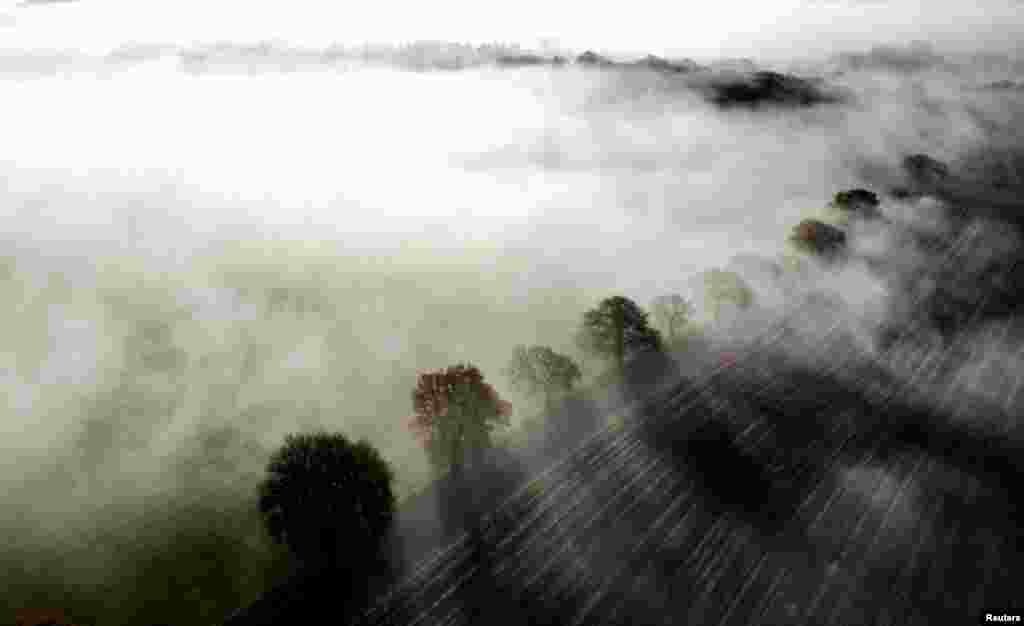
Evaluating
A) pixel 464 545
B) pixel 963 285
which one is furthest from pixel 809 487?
pixel 963 285

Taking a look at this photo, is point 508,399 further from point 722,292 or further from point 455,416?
point 722,292

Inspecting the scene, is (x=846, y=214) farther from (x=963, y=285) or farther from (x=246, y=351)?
(x=246, y=351)

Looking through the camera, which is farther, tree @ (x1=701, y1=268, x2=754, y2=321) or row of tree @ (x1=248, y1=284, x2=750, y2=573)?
tree @ (x1=701, y1=268, x2=754, y2=321)

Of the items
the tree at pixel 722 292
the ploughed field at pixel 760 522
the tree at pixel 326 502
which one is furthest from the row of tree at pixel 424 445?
the ploughed field at pixel 760 522

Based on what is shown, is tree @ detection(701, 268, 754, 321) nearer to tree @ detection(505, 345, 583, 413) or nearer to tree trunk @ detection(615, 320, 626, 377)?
tree trunk @ detection(615, 320, 626, 377)

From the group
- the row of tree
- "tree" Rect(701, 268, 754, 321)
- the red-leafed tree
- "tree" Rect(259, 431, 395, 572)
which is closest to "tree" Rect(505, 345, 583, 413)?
the row of tree
